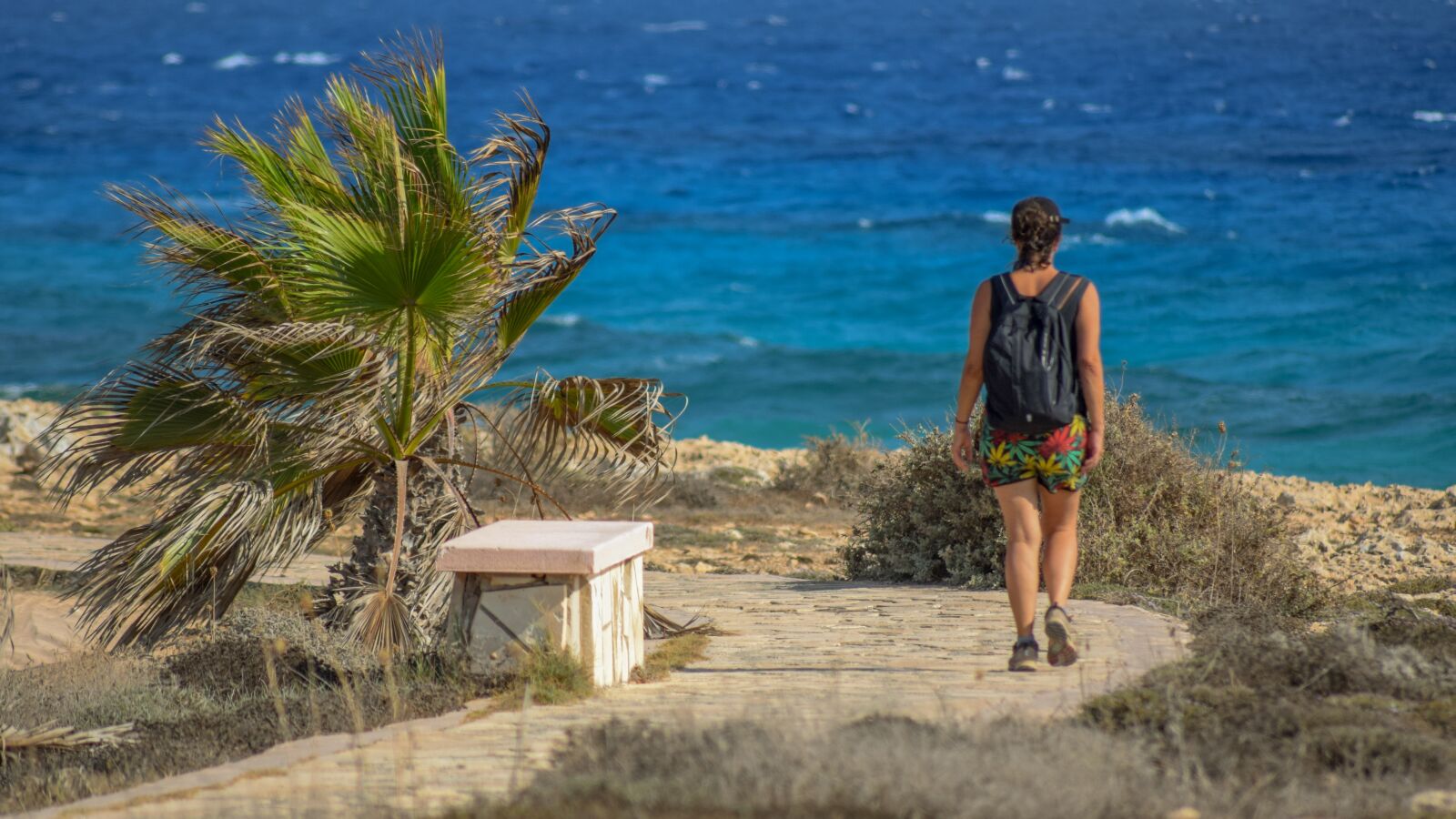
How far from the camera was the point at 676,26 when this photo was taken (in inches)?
4754

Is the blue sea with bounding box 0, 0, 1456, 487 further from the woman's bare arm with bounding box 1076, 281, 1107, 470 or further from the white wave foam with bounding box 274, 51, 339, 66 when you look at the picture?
the woman's bare arm with bounding box 1076, 281, 1107, 470

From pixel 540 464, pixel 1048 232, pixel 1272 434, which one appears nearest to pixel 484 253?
pixel 540 464

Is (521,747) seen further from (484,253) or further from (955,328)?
(955,328)

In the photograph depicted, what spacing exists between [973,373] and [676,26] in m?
119

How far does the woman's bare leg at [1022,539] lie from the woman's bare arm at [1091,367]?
0.90 feet

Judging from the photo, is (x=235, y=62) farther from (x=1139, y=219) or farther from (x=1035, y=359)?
(x=1035, y=359)

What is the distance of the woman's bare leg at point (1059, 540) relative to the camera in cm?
594

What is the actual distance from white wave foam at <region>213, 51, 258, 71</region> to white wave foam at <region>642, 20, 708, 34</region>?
107 ft

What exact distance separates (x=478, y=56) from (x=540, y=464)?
89178mm

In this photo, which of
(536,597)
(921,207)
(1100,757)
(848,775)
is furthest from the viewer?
(921,207)

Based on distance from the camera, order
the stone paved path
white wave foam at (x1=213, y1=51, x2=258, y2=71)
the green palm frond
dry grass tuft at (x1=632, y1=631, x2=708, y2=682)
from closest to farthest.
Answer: the stone paved path → dry grass tuft at (x1=632, y1=631, x2=708, y2=682) → the green palm frond → white wave foam at (x1=213, y1=51, x2=258, y2=71)

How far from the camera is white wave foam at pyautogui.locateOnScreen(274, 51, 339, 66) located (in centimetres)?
9414

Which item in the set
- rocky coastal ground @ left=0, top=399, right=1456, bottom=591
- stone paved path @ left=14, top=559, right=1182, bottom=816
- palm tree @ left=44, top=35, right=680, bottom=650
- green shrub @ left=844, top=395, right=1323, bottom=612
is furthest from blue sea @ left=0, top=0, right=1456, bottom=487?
stone paved path @ left=14, top=559, right=1182, bottom=816

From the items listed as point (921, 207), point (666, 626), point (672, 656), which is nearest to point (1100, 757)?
point (672, 656)
